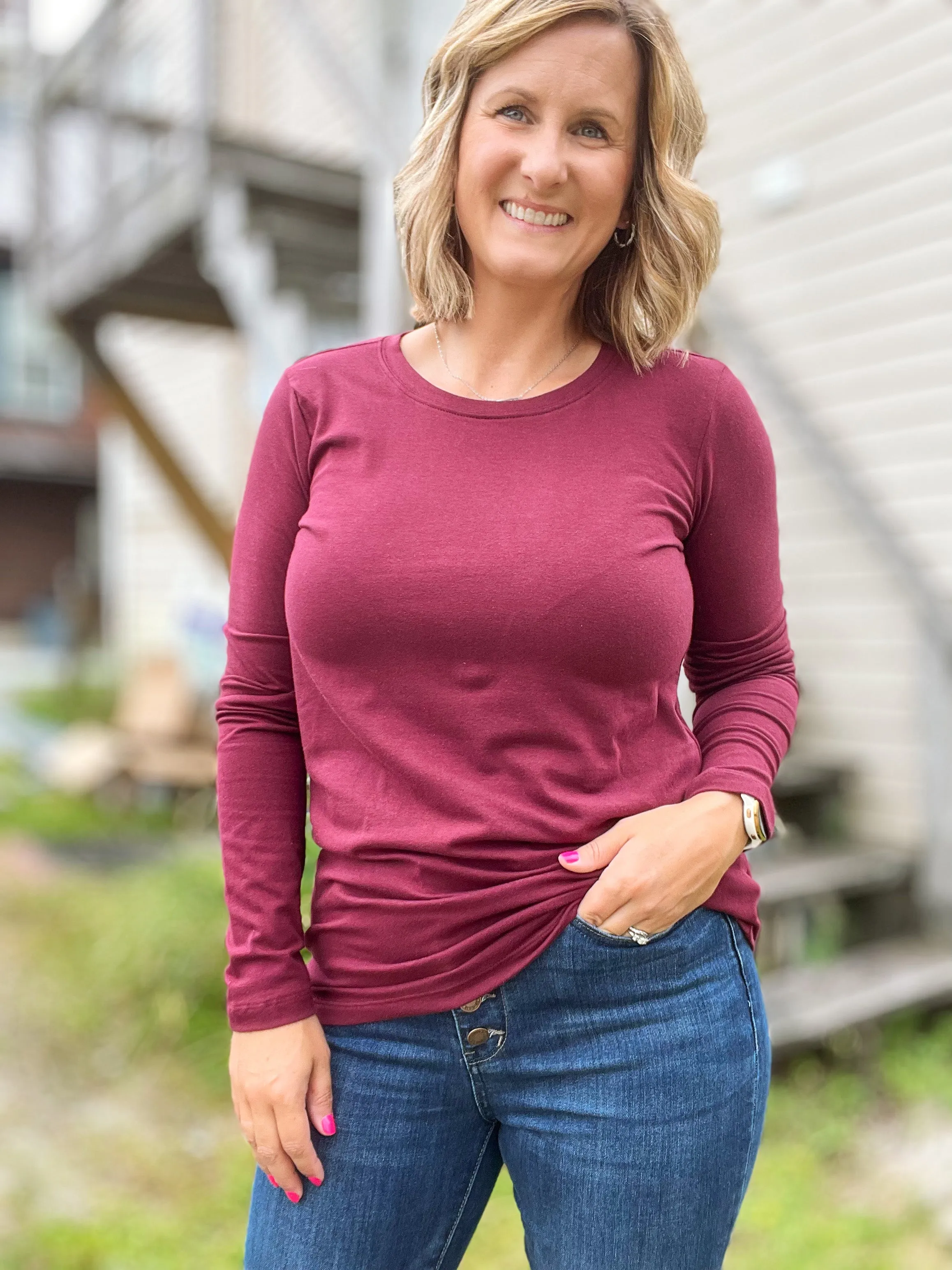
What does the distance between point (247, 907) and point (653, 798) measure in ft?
1.45

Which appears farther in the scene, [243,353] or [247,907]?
[243,353]

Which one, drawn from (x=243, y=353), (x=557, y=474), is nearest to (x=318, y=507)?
(x=557, y=474)

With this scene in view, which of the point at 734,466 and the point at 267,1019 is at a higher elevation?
the point at 734,466

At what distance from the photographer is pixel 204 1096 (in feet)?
11.4

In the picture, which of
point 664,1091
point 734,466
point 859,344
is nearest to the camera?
point 664,1091

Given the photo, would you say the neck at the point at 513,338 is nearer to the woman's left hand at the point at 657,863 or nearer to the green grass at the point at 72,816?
the woman's left hand at the point at 657,863

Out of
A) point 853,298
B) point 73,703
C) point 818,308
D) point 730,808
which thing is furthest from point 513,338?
point 73,703

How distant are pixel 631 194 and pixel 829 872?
3135 millimetres

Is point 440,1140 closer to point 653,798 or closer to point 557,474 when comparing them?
point 653,798

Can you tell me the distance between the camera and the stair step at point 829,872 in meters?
3.86

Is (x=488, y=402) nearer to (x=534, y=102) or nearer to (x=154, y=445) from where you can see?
(x=534, y=102)

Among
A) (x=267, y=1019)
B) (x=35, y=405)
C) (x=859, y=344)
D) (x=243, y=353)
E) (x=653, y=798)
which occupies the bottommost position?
(x=35, y=405)

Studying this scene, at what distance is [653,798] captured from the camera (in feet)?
4.16

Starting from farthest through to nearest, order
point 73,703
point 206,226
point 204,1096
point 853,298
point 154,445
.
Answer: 1. point 73,703
2. point 154,445
3. point 206,226
4. point 853,298
5. point 204,1096
